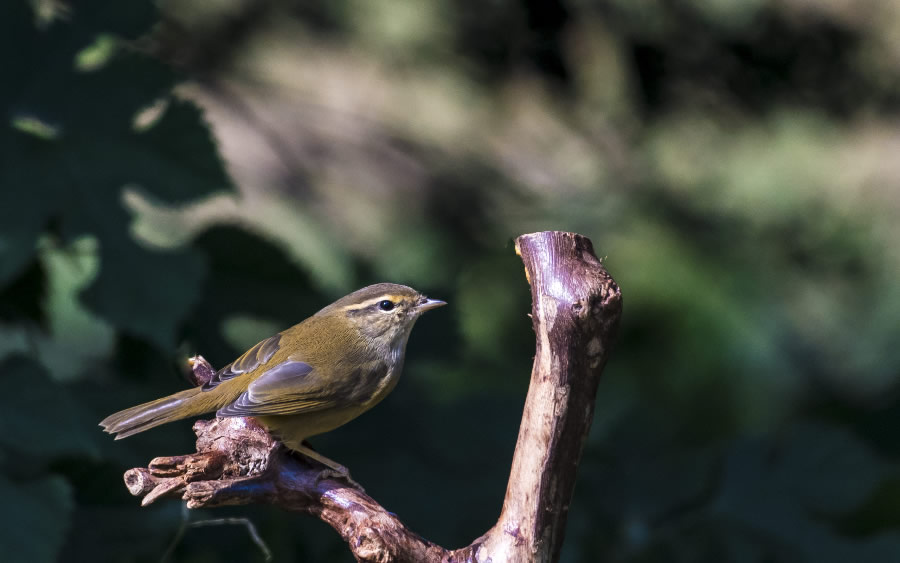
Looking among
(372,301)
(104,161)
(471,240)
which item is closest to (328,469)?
(372,301)

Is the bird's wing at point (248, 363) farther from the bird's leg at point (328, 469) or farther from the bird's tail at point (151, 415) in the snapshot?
the bird's leg at point (328, 469)

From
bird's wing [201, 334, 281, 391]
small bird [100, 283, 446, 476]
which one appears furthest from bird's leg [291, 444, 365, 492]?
bird's wing [201, 334, 281, 391]

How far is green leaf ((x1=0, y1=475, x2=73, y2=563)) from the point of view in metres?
2.76

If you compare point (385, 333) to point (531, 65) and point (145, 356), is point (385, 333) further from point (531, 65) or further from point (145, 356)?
point (531, 65)

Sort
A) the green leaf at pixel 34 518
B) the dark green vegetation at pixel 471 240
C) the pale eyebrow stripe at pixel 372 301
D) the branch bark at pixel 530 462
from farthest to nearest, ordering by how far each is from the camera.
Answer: the dark green vegetation at pixel 471 240
the green leaf at pixel 34 518
the pale eyebrow stripe at pixel 372 301
the branch bark at pixel 530 462

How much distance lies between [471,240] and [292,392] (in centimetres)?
409

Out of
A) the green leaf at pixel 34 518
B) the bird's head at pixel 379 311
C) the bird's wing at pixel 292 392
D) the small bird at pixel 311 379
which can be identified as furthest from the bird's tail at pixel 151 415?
the green leaf at pixel 34 518

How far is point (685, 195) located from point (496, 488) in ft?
11.5

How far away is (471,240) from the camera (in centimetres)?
600

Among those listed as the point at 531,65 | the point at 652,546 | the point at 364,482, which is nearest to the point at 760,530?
the point at 652,546

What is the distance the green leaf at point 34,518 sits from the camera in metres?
2.76

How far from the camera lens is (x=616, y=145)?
22.3ft

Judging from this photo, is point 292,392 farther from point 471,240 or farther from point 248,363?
point 471,240

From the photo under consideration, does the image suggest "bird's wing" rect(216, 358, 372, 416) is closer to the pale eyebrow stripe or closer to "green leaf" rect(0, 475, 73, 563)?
the pale eyebrow stripe
